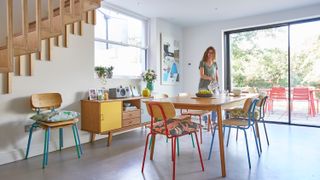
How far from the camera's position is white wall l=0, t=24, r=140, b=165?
2838 millimetres

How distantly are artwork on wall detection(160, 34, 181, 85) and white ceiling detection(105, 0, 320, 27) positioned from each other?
57 centimetres

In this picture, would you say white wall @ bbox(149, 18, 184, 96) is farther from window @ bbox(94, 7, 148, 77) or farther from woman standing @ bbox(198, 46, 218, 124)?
Answer: woman standing @ bbox(198, 46, 218, 124)

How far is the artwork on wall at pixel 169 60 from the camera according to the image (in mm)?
5434

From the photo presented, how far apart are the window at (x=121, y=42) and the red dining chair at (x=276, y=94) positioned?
2.95 meters

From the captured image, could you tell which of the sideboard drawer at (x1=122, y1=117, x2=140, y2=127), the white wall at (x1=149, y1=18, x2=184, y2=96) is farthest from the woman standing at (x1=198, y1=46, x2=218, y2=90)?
the sideboard drawer at (x1=122, y1=117, x2=140, y2=127)

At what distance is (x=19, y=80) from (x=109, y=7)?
6.89 ft

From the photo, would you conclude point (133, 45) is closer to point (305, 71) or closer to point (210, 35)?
point (210, 35)

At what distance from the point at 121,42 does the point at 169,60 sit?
148cm

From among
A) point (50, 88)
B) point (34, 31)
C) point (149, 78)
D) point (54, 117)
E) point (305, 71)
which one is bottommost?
point (54, 117)

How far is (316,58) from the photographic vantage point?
4734mm

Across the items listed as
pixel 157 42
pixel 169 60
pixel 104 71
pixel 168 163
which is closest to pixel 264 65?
pixel 169 60

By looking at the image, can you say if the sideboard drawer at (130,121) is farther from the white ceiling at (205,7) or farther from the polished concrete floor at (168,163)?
the white ceiling at (205,7)

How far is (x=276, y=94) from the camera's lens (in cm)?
518

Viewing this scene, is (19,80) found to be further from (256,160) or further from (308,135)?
(308,135)
